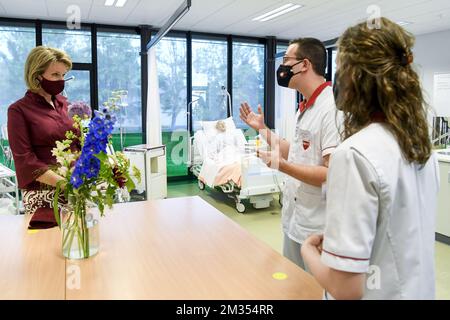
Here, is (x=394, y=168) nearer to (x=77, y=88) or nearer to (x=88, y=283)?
(x=88, y=283)

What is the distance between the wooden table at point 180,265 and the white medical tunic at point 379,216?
14.0 inches

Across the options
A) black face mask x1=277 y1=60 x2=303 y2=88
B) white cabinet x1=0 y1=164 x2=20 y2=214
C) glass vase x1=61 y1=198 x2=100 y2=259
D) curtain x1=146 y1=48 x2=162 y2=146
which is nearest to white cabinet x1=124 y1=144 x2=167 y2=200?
curtain x1=146 y1=48 x2=162 y2=146

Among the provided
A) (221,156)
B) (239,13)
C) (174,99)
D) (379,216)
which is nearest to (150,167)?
(221,156)

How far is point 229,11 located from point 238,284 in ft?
15.8

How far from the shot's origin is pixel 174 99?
6.97 m

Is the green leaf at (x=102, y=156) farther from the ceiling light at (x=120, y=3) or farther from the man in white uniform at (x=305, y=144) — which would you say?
the ceiling light at (x=120, y=3)

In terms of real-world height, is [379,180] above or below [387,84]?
below

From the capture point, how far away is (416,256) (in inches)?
33.8

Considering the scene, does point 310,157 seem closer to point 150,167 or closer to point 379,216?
point 379,216

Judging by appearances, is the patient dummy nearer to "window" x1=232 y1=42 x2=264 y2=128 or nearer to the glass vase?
"window" x1=232 y1=42 x2=264 y2=128

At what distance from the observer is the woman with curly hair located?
79 centimetres

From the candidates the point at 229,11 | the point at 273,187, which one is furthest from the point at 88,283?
the point at 229,11

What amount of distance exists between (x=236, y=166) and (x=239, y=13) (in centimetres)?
224

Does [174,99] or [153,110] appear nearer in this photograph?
[153,110]
